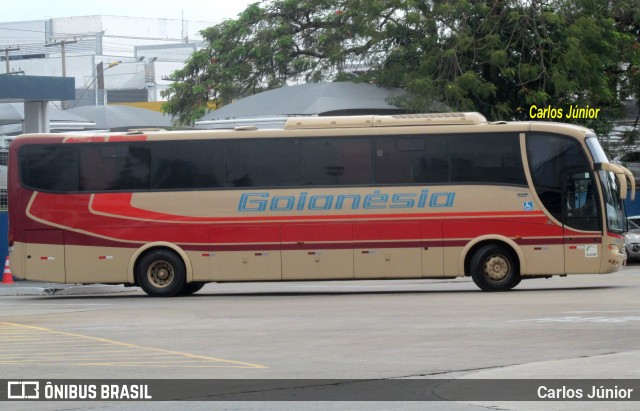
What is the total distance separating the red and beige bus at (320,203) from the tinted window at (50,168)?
1.2 inches

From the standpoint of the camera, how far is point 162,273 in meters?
25.9

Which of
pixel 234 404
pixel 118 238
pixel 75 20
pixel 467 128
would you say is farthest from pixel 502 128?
pixel 75 20

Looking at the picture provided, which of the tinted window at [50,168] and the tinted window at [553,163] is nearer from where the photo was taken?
the tinted window at [553,163]

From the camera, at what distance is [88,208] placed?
2598 cm

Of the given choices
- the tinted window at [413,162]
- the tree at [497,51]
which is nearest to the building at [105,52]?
the tree at [497,51]

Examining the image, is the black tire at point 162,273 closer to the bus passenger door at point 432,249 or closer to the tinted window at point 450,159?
the tinted window at point 450,159

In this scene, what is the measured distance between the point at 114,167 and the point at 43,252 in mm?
→ 2361

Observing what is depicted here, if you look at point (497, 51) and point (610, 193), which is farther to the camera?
point (497, 51)

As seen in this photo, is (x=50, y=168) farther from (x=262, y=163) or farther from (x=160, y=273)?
(x=262, y=163)

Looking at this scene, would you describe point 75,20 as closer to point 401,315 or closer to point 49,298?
point 49,298

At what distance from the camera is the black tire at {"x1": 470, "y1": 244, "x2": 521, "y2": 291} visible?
80.4 ft

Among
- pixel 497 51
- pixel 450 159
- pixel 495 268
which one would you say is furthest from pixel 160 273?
pixel 497 51

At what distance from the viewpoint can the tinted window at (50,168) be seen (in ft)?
85.6

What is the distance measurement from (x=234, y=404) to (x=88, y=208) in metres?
Result: 16.4
